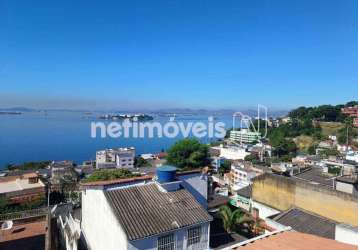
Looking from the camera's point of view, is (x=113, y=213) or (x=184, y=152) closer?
(x=113, y=213)

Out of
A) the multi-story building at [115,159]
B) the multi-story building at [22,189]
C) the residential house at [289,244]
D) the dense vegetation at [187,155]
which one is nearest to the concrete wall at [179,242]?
the residential house at [289,244]

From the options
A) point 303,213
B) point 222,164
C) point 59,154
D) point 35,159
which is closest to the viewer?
point 303,213

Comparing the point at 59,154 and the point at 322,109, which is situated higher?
the point at 322,109

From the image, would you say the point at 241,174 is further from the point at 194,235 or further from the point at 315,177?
the point at 194,235

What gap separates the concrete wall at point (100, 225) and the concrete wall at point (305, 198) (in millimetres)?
8394

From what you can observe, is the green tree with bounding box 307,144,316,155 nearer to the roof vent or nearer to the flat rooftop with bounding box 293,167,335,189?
the flat rooftop with bounding box 293,167,335,189

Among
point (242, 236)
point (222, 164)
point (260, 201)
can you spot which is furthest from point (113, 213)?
point (222, 164)

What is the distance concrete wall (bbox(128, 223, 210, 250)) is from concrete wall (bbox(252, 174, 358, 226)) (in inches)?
228

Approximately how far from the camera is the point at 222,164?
55.6m

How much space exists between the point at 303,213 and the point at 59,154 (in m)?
88.4

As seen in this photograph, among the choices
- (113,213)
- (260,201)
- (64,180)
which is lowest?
(64,180)

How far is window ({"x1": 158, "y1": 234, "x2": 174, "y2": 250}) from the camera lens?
23.5 ft

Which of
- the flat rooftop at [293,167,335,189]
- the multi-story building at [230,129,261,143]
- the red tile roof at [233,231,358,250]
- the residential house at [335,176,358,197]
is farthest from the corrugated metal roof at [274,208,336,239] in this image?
the multi-story building at [230,129,261,143]

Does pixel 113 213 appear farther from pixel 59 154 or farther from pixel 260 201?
pixel 59 154
